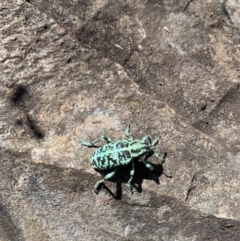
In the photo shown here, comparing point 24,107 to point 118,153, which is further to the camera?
point 24,107

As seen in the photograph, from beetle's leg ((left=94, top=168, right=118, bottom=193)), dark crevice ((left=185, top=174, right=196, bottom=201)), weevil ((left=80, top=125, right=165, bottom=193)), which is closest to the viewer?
weevil ((left=80, top=125, right=165, bottom=193))

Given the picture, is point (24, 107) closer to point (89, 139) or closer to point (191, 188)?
point (89, 139)

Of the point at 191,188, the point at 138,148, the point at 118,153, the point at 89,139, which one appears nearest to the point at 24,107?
the point at 89,139

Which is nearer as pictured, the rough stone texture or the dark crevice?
the rough stone texture

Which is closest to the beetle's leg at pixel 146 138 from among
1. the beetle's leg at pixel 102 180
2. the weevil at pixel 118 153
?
the weevil at pixel 118 153

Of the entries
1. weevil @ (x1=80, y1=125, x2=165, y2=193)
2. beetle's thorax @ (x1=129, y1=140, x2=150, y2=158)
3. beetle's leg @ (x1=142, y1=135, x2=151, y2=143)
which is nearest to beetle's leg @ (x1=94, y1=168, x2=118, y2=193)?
weevil @ (x1=80, y1=125, x2=165, y2=193)

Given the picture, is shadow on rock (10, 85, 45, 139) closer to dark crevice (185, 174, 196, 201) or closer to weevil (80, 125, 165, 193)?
weevil (80, 125, 165, 193)

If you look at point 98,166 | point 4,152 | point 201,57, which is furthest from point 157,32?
point 4,152

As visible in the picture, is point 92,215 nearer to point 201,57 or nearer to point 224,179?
point 224,179

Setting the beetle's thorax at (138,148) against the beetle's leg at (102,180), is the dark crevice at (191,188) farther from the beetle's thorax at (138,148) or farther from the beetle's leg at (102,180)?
the beetle's leg at (102,180)
